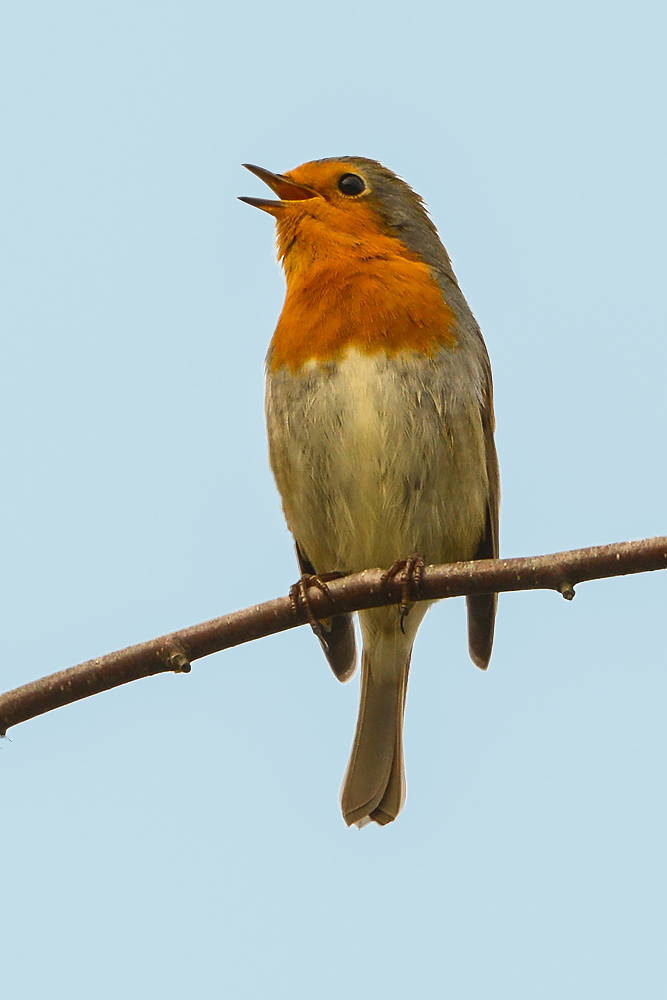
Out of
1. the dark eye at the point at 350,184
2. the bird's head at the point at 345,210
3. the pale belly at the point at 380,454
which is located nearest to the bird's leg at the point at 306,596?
the pale belly at the point at 380,454

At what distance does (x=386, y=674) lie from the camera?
5.95m

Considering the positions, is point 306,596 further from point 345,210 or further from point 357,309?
point 345,210

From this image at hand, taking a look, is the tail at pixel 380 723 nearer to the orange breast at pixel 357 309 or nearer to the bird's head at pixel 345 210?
the orange breast at pixel 357 309

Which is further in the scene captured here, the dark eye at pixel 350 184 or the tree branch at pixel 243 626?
the dark eye at pixel 350 184

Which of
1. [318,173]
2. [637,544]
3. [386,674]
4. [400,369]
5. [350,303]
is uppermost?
[318,173]

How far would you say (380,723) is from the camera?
→ 588 centimetres

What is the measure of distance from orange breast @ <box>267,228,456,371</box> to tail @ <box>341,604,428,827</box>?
137cm

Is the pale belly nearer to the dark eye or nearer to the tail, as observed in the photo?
the tail

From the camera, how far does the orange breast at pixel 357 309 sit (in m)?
4.91

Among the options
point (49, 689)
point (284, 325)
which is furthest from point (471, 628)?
point (49, 689)

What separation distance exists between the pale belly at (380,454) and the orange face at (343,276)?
0.09 meters

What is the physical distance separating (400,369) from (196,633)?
170 cm

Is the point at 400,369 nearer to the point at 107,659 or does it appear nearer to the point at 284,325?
the point at 284,325

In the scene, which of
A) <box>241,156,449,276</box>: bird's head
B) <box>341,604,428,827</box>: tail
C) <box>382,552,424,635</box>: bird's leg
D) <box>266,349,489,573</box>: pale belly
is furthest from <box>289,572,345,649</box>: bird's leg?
<box>241,156,449,276</box>: bird's head
